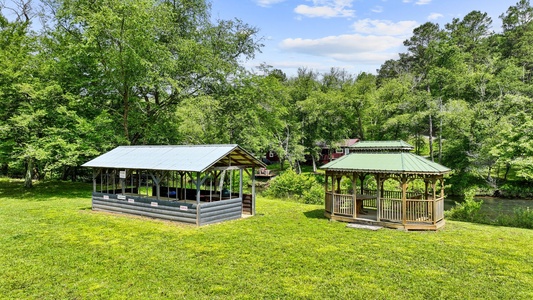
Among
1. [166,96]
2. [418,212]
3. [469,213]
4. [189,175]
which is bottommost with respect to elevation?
[469,213]

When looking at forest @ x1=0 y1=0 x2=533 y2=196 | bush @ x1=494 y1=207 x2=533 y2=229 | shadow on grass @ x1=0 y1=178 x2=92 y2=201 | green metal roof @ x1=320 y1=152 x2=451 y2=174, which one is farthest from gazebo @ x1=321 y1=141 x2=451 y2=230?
shadow on grass @ x1=0 y1=178 x2=92 y2=201

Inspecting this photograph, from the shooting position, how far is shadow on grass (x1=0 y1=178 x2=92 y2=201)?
19.5 meters

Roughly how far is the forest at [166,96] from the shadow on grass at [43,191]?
3.41 feet

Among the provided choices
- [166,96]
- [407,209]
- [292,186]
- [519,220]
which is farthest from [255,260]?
[166,96]

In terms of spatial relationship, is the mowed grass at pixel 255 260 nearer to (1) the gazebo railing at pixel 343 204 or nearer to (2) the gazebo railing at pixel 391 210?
(1) the gazebo railing at pixel 343 204

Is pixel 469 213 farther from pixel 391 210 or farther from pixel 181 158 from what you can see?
pixel 181 158

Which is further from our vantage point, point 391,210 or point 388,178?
point 388,178

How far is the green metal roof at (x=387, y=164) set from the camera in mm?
11195

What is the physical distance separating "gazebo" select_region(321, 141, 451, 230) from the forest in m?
7.95

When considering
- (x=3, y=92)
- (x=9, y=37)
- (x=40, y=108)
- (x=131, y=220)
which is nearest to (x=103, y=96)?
(x=40, y=108)

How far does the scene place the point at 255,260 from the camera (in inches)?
323

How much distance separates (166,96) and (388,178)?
1695 cm

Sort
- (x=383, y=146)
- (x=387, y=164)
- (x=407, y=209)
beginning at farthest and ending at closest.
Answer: (x=383, y=146)
(x=407, y=209)
(x=387, y=164)

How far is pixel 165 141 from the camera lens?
79.9 feet
